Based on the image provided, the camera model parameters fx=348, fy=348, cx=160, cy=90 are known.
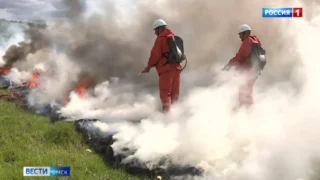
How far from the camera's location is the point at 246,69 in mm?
7445

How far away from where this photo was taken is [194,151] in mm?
5617

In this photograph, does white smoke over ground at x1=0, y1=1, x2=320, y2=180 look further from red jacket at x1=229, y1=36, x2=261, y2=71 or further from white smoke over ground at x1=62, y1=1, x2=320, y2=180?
red jacket at x1=229, y1=36, x2=261, y2=71

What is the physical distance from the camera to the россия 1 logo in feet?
34.9

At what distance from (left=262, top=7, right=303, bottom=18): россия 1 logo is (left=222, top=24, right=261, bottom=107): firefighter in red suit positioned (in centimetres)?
378

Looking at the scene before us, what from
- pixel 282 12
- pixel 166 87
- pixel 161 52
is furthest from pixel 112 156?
pixel 282 12

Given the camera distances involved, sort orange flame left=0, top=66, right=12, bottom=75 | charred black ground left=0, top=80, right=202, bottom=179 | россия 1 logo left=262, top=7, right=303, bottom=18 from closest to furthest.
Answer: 1. charred black ground left=0, top=80, right=202, bottom=179
2. россия 1 logo left=262, top=7, right=303, bottom=18
3. orange flame left=0, top=66, right=12, bottom=75

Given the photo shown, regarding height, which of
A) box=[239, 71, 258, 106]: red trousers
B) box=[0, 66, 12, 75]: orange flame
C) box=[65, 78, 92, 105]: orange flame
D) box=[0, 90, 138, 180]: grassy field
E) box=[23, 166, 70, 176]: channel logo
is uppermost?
box=[0, 66, 12, 75]: orange flame

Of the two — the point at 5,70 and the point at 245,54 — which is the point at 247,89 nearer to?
the point at 245,54

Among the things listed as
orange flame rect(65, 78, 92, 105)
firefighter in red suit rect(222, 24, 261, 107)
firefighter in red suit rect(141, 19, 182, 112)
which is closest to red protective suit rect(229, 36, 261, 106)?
firefighter in red suit rect(222, 24, 261, 107)

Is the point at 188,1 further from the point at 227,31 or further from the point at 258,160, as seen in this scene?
the point at 258,160

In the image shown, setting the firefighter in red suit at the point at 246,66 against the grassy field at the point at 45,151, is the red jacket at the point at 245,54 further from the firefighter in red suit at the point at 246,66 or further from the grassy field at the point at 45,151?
the grassy field at the point at 45,151

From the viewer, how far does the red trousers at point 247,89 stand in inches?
292

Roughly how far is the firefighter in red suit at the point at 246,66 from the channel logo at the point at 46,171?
3.95m

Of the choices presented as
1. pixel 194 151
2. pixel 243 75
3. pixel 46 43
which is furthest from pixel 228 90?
pixel 46 43
